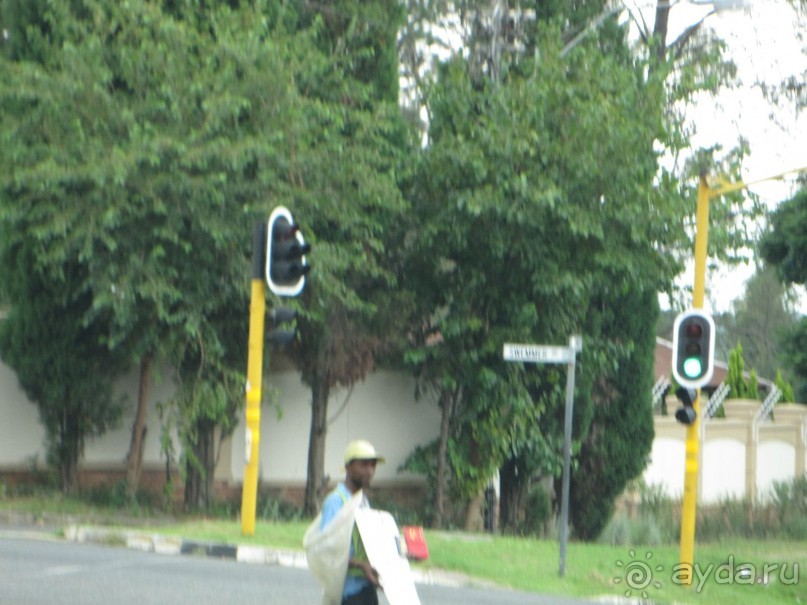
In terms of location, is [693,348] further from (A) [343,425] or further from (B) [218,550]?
(A) [343,425]

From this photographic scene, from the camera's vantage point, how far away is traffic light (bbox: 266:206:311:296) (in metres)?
13.5

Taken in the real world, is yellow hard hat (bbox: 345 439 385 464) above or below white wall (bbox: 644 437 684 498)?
above

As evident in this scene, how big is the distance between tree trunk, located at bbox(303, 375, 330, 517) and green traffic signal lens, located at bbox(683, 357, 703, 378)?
748cm

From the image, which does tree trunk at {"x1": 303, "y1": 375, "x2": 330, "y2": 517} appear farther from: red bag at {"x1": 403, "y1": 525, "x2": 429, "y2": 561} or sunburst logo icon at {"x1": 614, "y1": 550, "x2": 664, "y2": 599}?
red bag at {"x1": 403, "y1": 525, "x2": 429, "y2": 561}

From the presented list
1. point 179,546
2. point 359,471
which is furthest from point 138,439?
point 359,471

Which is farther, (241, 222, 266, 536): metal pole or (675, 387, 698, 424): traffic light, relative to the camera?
(241, 222, 266, 536): metal pole

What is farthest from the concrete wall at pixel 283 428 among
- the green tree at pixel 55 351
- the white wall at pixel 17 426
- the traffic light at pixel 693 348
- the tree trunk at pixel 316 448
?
the traffic light at pixel 693 348

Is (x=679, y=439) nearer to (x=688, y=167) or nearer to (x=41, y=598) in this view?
(x=688, y=167)

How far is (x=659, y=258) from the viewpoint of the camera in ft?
63.1

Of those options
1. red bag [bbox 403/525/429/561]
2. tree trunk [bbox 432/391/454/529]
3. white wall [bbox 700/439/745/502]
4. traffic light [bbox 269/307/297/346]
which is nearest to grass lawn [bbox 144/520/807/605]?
traffic light [bbox 269/307/297/346]

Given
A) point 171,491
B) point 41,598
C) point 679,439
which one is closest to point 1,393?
point 171,491

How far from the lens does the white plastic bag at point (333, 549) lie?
6.06 m

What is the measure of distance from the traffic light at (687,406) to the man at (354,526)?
8.36 m

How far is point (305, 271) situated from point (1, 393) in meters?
7.81
